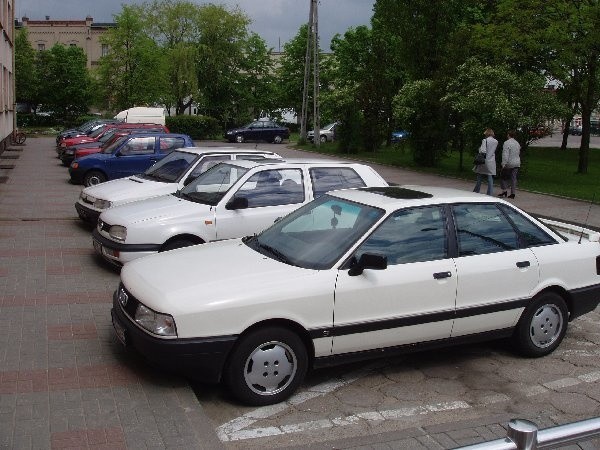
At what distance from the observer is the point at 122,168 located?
17484 millimetres

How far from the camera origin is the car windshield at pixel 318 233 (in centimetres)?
561

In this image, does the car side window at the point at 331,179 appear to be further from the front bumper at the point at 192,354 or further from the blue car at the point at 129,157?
the blue car at the point at 129,157

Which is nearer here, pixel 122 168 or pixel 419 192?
pixel 419 192

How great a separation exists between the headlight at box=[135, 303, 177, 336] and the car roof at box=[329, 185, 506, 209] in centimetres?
203

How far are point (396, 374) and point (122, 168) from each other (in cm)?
1287

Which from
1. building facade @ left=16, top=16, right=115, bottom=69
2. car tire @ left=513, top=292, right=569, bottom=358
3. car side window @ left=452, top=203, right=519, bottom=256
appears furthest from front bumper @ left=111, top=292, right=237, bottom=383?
Result: building facade @ left=16, top=16, right=115, bottom=69

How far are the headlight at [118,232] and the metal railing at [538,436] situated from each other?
6957 mm

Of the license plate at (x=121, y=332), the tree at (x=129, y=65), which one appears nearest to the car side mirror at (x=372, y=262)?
the license plate at (x=121, y=332)

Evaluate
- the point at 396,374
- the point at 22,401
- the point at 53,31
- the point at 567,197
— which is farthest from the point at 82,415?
the point at 53,31

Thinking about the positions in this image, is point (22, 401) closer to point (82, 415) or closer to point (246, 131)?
point (82, 415)

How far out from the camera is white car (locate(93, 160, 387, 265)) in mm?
8602

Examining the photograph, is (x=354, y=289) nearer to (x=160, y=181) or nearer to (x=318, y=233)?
(x=318, y=233)

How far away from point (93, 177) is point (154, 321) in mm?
13325

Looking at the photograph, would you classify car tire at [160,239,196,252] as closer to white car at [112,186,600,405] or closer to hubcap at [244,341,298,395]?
white car at [112,186,600,405]
